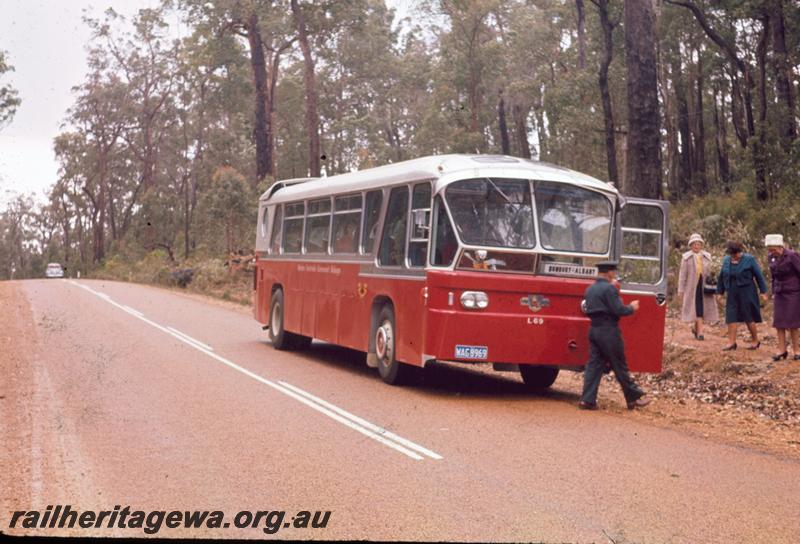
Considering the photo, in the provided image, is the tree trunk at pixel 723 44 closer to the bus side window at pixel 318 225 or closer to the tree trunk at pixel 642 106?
the tree trunk at pixel 642 106

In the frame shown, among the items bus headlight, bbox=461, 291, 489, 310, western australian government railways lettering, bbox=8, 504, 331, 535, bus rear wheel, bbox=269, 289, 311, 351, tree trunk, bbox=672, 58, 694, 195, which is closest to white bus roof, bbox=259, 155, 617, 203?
bus headlight, bbox=461, 291, 489, 310

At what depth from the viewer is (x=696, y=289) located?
18.3 metres

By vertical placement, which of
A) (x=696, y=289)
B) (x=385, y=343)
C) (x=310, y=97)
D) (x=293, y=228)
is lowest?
(x=385, y=343)

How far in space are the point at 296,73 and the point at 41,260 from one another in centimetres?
5263

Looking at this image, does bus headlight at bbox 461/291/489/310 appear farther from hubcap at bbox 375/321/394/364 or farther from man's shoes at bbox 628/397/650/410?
man's shoes at bbox 628/397/650/410

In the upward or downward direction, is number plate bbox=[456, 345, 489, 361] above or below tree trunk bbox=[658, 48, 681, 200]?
below

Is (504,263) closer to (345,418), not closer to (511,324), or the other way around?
(511,324)

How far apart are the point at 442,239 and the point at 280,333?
7175 millimetres

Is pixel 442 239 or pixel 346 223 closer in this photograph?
pixel 442 239

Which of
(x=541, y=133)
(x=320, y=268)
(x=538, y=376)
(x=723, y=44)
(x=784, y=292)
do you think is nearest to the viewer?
(x=538, y=376)

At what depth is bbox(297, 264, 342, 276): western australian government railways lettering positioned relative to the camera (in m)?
16.1

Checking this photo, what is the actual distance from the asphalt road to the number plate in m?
0.60

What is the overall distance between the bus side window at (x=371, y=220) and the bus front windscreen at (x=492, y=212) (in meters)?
2.23

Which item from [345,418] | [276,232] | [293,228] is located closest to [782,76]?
[276,232]
